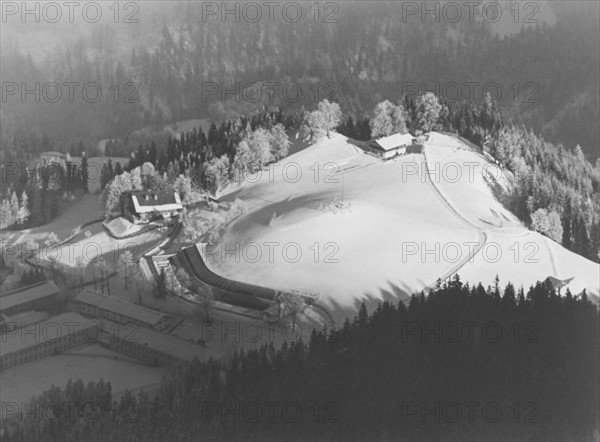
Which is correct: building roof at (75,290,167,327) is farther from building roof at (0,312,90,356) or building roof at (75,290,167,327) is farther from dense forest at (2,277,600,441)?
dense forest at (2,277,600,441)

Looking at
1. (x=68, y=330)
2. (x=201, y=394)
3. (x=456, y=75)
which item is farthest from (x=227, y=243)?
(x=456, y=75)

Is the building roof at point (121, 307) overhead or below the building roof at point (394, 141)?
below

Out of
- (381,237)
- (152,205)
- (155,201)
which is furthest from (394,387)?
(155,201)

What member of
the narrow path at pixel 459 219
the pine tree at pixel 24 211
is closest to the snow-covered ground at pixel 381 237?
the narrow path at pixel 459 219

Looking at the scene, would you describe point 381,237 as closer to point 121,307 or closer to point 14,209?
point 121,307

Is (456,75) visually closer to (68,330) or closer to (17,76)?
(17,76)

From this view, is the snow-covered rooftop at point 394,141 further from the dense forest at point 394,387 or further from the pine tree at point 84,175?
the dense forest at point 394,387
